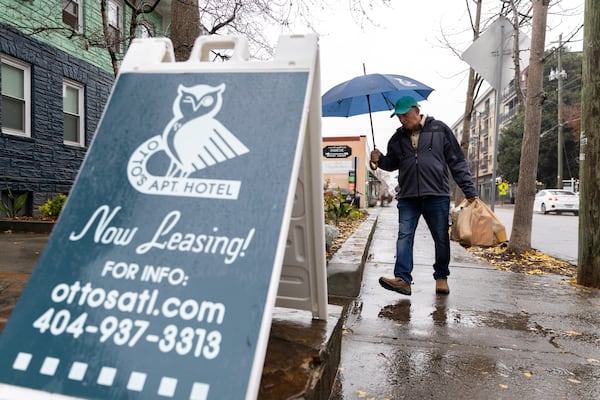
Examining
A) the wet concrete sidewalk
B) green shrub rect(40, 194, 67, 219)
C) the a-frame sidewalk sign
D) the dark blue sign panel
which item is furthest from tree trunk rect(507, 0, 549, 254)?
green shrub rect(40, 194, 67, 219)

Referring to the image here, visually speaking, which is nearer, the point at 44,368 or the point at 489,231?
the point at 44,368

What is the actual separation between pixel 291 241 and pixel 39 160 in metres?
9.52

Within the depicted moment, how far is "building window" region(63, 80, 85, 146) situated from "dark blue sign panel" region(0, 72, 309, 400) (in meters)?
10.2

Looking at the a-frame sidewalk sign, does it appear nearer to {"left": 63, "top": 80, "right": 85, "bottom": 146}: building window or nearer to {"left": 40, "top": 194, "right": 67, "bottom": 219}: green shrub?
{"left": 40, "top": 194, "right": 67, "bottom": 219}: green shrub

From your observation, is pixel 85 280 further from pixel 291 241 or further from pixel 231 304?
pixel 291 241

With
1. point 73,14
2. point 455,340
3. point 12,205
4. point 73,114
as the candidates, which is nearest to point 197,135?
point 455,340

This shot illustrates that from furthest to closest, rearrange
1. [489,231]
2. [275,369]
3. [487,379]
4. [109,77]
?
[109,77] < [489,231] < [487,379] < [275,369]

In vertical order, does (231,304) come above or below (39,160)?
below

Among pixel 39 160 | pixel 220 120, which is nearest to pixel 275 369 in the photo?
pixel 220 120

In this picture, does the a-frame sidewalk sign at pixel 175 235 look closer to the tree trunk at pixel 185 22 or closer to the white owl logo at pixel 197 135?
the white owl logo at pixel 197 135

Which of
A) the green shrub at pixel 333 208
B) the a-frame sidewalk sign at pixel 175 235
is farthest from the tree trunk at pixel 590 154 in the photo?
the a-frame sidewalk sign at pixel 175 235

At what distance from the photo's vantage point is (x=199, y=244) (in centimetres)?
152

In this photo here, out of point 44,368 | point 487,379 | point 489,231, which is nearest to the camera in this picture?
point 44,368

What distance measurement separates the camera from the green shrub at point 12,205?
8831 millimetres
